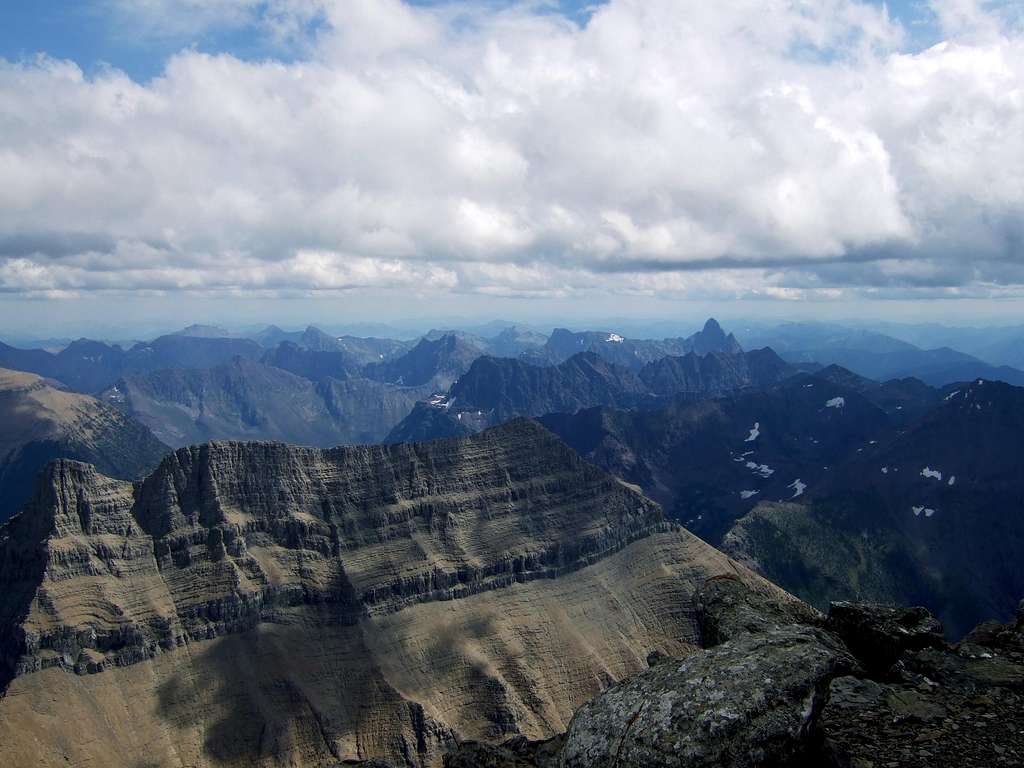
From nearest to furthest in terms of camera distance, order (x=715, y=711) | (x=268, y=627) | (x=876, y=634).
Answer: (x=715, y=711) < (x=876, y=634) < (x=268, y=627)

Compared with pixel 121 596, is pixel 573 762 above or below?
above

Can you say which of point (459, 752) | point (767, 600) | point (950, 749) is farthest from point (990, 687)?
point (459, 752)

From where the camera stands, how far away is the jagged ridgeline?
479 ft

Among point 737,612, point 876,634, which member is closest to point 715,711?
point 737,612

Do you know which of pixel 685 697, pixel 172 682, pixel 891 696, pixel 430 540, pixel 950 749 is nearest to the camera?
pixel 685 697

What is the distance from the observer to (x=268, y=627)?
170625 millimetres

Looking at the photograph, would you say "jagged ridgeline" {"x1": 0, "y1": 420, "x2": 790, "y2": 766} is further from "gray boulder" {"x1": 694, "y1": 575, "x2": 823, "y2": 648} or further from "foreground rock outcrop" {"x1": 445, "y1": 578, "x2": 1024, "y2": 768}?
"foreground rock outcrop" {"x1": 445, "y1": 578, "x2": 1024, "y2": 768}

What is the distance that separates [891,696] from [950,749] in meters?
2.77

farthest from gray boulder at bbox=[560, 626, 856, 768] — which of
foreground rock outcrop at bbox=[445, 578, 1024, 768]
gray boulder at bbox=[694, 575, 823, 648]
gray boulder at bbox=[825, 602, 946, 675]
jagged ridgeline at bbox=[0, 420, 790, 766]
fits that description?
jagged ridgeline at bbox=[0, 420, 790, 766]

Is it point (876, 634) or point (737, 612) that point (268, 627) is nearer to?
point (737, 612)

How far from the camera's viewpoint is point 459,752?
27.8 m

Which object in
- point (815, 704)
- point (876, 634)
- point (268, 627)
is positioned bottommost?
point (268, 627)

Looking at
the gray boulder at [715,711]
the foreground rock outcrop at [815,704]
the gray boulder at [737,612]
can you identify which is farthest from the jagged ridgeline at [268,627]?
the gray boulder at [715,711]

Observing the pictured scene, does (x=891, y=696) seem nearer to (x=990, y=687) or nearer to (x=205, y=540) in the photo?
(x=990, y=687)
